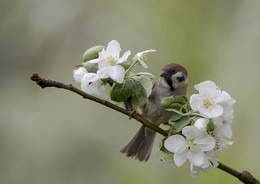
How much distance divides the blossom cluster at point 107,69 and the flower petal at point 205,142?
1.06ft

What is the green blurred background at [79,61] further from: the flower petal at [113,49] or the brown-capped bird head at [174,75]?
the flower petal at [113,49]

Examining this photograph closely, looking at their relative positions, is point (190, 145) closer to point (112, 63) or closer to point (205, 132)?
point (205, 132)

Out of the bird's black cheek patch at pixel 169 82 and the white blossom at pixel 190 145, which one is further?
the bird's black cheek patch at pixel 169 82

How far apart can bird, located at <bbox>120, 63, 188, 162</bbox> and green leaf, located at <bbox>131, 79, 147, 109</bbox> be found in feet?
2.15

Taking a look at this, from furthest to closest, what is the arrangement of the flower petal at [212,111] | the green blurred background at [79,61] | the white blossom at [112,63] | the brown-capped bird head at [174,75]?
the green blurred background at [79,61]
the brown-capped bird head at [174,75]
the white blossom at [112,63]
the flower petal at [212,111]

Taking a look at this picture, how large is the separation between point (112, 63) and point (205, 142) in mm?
432

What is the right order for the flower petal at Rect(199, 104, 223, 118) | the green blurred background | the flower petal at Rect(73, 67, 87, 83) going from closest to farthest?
the flower petal at Rect(199, 104, 223, 118) → the flower petal at Rect(73, 67, 87, 83) → the green blurred background

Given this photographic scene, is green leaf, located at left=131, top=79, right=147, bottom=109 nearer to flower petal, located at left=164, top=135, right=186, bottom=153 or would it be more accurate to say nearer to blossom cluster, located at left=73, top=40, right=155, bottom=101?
blossom cluster, located at left=73, top=40, right=155, bottom=101

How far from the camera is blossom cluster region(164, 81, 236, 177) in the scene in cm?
138

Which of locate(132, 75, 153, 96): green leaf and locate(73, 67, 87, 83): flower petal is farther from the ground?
locate(132, 75, 153, 96): green leaf

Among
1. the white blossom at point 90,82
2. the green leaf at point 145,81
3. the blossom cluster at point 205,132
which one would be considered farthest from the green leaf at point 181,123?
the white blossom at point 90,82

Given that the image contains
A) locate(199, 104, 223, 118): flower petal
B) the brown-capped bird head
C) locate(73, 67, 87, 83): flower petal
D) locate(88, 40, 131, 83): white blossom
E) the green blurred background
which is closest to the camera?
locate(199, 104, 223, 118): flower petal

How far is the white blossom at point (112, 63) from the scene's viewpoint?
4.85ft

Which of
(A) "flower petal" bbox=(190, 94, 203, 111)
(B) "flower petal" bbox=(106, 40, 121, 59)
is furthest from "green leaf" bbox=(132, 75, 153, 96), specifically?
(A) "flower petal" bbox=(190, 94, 203, 111)
